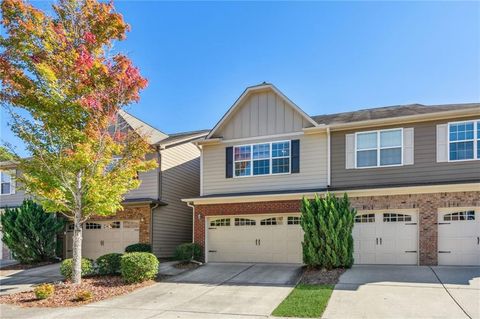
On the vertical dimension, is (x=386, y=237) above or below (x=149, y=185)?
below

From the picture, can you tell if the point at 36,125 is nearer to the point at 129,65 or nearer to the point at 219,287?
the point at 129,65

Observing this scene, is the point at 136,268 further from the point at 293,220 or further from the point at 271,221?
the point at 293,220

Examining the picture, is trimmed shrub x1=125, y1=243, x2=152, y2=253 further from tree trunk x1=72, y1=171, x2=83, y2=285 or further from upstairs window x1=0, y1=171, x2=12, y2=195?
upstairs window x1=0, y1=171, x2=12, y2=195

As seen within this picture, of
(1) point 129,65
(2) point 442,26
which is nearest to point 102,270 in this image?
(1) point 129,65

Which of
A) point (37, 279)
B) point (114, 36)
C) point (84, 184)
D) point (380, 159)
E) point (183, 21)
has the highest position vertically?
point (183, 21)

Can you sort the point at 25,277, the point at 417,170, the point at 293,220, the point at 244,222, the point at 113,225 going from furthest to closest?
the point at 113,225 < the point at 244,222 < the point at 293,220 < the point at 25,277 < the point at 417,170

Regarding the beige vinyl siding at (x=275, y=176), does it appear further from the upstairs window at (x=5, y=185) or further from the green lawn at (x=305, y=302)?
the upstairs window at (x=5, y=185)

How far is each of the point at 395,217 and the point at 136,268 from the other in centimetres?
946

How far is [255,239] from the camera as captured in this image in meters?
16.9

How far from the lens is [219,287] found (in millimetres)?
12656

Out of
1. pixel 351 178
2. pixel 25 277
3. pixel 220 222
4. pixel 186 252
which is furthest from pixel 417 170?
pixel 25 277

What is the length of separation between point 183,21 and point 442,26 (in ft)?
28.7

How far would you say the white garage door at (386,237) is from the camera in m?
14.4

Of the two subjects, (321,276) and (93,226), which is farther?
(93,226)
